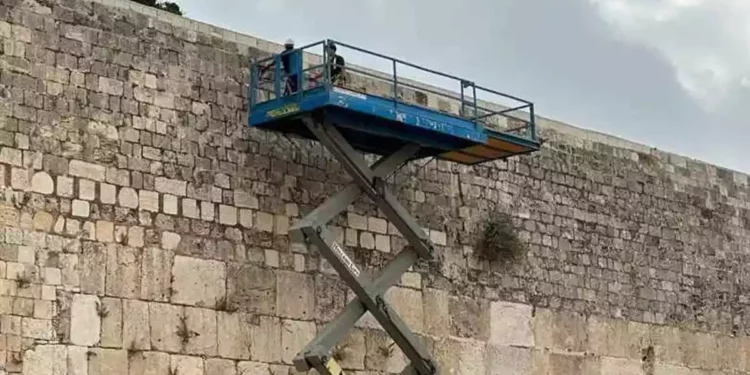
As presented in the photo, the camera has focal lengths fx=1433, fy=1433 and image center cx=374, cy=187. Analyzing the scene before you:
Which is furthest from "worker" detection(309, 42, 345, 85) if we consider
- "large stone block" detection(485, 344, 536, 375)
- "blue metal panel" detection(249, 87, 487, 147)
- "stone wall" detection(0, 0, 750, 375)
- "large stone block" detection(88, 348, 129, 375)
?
"large stone block" detection(485, 344, 536, 375)

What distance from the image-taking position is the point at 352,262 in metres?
13.9

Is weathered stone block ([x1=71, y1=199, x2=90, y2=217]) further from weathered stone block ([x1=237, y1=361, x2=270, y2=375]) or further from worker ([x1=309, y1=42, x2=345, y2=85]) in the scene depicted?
worker ([x1=309, y1=42, x2=345, y2=85])

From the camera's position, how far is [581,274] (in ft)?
56.0

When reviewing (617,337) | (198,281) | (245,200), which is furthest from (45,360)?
(617,337)

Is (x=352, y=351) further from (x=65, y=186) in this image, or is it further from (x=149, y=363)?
(x=65, y=186)

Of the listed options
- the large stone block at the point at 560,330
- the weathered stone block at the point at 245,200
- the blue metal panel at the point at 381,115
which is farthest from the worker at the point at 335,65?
the large stone block at the point at 560,330

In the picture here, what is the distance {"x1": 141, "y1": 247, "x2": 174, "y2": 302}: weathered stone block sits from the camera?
498 inches

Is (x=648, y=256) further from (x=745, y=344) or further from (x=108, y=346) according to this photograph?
(x=108, y=346)

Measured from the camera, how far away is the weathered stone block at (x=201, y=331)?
42.2ft

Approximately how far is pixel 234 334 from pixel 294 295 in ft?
2.79

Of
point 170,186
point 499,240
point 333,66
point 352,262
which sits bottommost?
point 352,262

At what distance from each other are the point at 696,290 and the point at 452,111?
4.66 metres

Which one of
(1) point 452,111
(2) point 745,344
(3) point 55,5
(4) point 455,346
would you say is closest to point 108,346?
(3) point 55,5

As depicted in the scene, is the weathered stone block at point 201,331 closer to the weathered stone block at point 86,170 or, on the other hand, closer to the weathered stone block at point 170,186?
the weathered stone block at point 170,186
